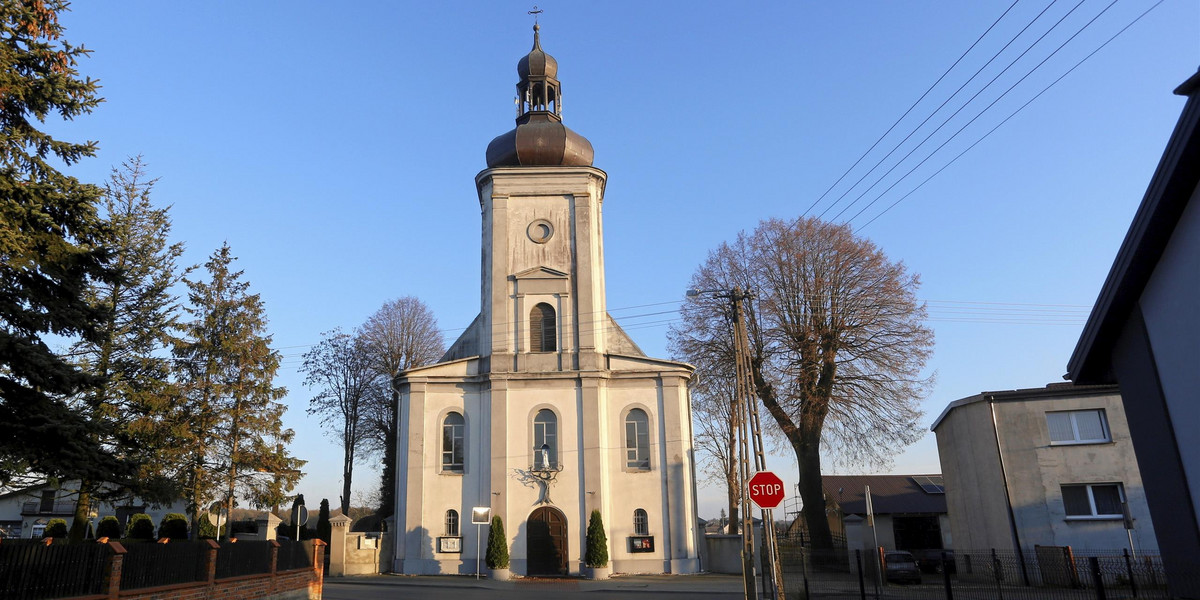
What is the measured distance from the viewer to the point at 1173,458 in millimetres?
10438

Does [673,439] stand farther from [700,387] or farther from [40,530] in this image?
[40,530]

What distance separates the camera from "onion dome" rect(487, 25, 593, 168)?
32.3 m

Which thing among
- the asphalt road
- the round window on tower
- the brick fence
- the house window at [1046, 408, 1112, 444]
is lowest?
the asphalt road

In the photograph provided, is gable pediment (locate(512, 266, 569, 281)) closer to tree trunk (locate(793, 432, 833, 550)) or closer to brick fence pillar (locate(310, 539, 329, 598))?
tree trunk (locate(793, 432, 833, 550))

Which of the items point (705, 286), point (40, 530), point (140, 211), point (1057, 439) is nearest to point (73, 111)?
point (140, 211)

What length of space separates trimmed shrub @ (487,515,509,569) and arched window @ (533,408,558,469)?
2.56 meters

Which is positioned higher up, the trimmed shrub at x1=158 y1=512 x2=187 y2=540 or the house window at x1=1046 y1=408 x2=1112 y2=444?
the house window at x1=1046 y1=408 x2=1112 y2=444

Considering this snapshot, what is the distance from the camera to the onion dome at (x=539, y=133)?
106 feet

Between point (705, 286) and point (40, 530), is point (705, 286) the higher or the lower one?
the higher one

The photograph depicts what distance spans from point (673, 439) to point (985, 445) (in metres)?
10.3

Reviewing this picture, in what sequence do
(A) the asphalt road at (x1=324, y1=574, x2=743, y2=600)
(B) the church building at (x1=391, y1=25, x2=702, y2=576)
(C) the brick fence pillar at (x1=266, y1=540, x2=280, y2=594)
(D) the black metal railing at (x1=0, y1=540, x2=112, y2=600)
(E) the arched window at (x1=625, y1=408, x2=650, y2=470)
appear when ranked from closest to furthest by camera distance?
(D) the black metal railing at (x1=0, y1=540, x2=112, y2=600), (C) the brick fence pillar at (x1=266, y1=540, x2=280, y2=594), (A) the asphalt road at (x1=324, y1=574, x2=743, y2=600), (B) the church building at (x1=391, y1=25, x2=702, y2=576), (E) the arched window at (x1=625, y1=408, x2=650, y2=470)

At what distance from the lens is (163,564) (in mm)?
14391

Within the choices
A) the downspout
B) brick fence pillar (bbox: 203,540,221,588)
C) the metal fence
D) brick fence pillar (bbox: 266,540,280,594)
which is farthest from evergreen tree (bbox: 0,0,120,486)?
the downspout

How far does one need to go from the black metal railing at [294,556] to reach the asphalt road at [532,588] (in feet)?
3.64
